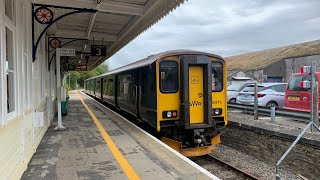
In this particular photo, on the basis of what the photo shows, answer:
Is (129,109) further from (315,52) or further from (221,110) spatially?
(315,52)

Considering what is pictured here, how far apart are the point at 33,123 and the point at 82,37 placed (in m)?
7.29

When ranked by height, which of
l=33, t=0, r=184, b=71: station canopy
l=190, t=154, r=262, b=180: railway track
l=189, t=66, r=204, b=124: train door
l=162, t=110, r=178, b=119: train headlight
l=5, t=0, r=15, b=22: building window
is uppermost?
l=33, t=0, r=184, b=71: station canopy

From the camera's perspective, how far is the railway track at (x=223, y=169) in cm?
722

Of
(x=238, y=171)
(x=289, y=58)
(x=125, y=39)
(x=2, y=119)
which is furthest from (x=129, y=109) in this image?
(x=289, y=58)

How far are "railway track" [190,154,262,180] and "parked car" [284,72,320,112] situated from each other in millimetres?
4452

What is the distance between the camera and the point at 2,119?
3.56m

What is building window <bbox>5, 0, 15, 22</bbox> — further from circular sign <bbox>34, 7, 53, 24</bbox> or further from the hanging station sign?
the hanging station sign

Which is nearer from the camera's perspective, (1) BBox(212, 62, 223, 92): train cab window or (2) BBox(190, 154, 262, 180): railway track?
(2) BBox(190, 154, 262, 180): railway track

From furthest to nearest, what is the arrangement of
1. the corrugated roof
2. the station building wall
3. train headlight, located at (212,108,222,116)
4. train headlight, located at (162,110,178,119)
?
1. the corrugated roof
2. train headlight, located at (212,108,222,116)
3. train headlight, located at (162,110,178,119)
4. the station building wall

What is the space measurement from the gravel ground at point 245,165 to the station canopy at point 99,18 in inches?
169

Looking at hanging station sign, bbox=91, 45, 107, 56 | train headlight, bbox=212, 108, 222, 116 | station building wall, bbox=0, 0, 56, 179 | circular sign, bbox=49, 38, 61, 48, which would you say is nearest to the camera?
station building wall, bbox=0, 0, 56, 179

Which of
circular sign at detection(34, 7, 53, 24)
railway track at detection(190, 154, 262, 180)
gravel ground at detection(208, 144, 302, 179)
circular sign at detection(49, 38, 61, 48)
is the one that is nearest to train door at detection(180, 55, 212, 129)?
railway track at detection(190, 154, 262, 180)

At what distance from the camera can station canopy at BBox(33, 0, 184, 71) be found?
300 inches

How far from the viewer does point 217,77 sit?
8531mm
